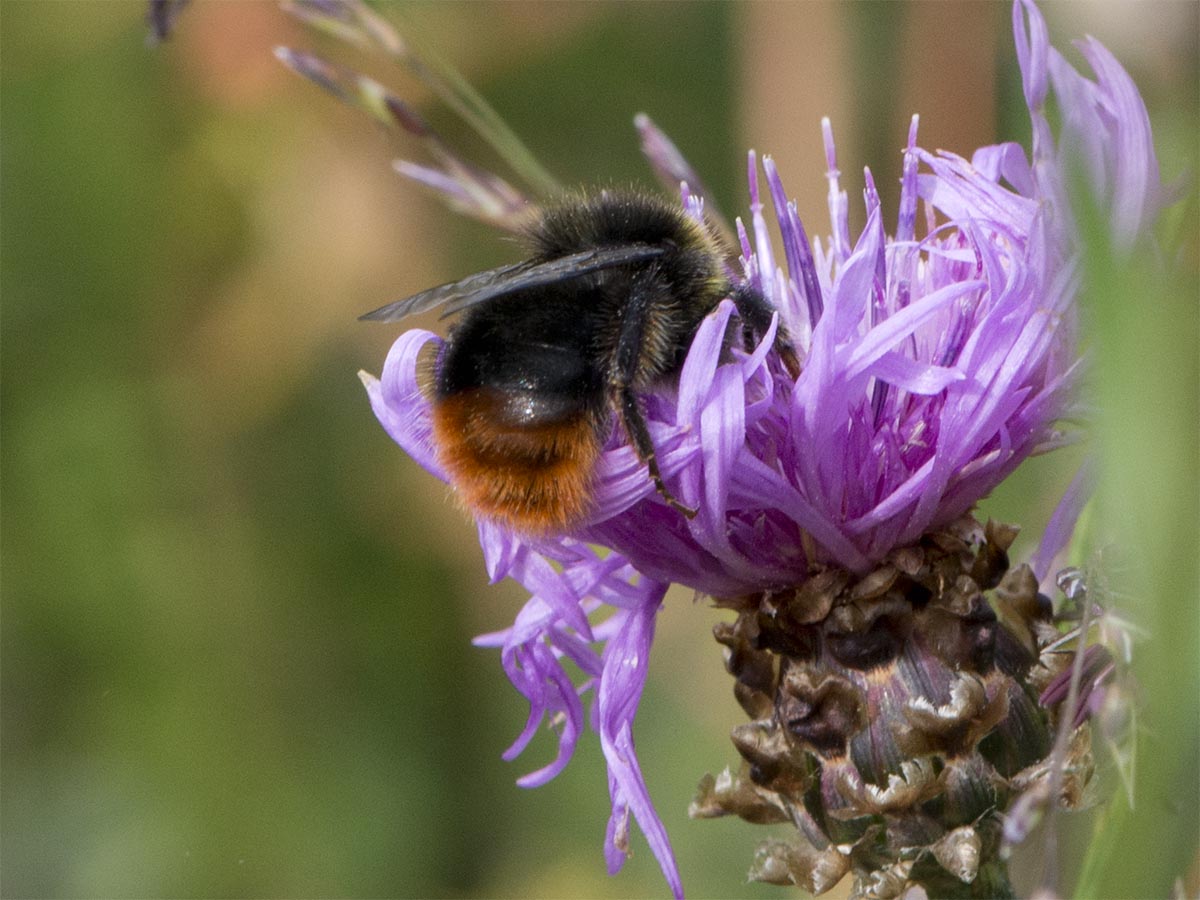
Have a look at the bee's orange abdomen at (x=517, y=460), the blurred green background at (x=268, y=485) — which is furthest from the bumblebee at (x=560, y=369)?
the blurred green background at (x=268, y=485)

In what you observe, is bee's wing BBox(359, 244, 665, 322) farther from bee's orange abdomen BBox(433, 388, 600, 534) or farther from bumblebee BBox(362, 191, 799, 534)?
bee's orange abdomen BBox(433, 388, 600, 534)

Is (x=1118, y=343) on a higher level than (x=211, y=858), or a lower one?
higher

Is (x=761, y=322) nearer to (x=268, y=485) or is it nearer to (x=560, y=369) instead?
(x=560, y=369)

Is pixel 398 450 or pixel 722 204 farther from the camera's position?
pixel 722 204

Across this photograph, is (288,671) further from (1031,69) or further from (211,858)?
(1031,69)

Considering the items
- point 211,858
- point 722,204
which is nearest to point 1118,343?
point 211,858

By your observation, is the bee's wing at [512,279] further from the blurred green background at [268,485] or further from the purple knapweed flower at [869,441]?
the blurred green background at [268,485]

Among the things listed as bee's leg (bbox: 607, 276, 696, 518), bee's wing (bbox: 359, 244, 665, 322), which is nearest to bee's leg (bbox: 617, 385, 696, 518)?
bee's leg (bbox: 607, 276, 696, 518)

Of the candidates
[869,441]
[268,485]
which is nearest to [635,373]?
[869,441]
